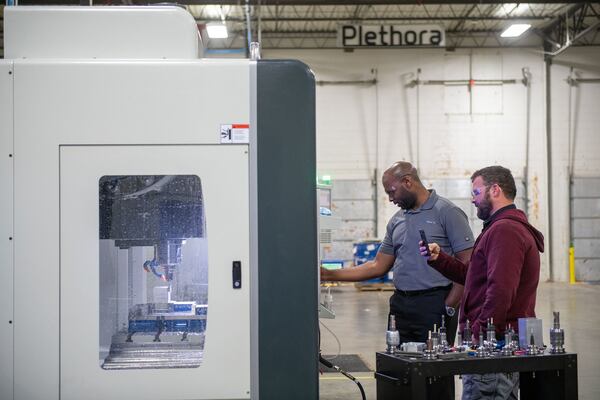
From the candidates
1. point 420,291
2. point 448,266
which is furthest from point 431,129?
point 448,266

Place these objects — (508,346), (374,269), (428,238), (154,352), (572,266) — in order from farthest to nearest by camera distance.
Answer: (572,266) → (374,269) → (428,238) → (508,346) → (154,352)

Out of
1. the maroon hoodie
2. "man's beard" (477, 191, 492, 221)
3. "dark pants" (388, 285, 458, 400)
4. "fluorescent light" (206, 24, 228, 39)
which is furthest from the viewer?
"fluorescent light" (206, 24, 228, 39)

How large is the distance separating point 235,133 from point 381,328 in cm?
609

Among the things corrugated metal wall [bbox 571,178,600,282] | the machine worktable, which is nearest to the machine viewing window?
the machine worktable

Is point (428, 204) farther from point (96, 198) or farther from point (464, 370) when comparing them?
point (96, 198)

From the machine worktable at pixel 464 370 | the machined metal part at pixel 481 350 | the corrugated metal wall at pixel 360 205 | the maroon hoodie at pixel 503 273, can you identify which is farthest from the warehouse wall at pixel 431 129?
the machined metal part at pixel 481 350

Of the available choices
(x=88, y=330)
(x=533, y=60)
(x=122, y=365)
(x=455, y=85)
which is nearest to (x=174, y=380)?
(x=122, y=365)

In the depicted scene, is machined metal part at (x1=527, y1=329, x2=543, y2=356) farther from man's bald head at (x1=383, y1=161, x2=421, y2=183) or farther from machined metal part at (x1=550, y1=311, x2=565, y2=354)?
man's bald head at (x1=383, y1=161, x2=421, y2=183)

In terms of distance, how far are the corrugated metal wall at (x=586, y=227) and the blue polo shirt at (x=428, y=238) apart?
1079cm

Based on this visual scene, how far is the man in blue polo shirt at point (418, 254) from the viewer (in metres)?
3.60

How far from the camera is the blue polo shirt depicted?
11.9ft

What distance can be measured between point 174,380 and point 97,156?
2.73 ft

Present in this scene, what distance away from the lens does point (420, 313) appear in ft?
11.8

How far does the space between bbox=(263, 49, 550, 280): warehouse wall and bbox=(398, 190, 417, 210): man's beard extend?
383 inches
